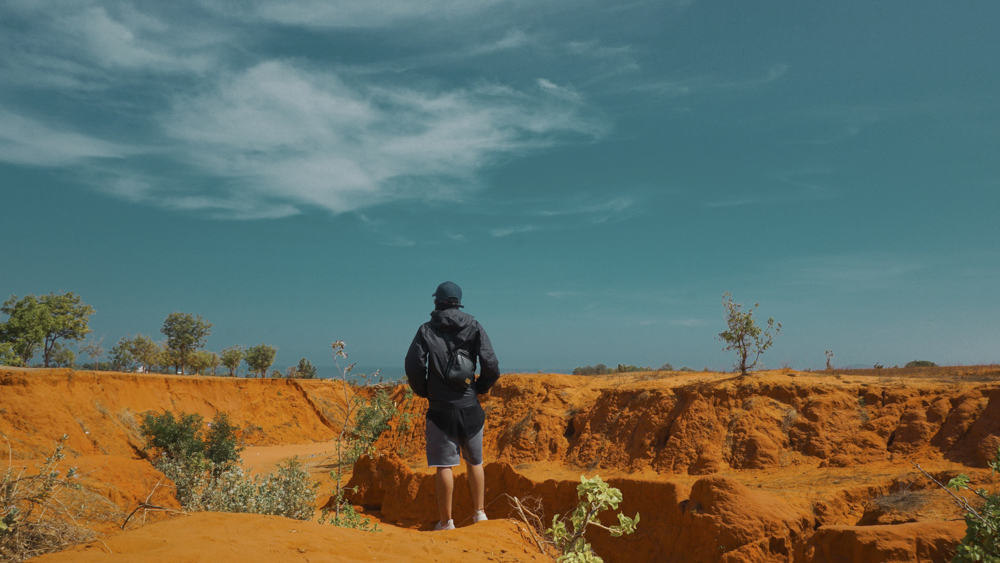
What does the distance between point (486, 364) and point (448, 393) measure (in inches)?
19.9

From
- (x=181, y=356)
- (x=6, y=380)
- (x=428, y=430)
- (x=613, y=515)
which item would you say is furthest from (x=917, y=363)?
(x=181, y=356)

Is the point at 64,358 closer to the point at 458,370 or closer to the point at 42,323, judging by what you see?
the point at 42,323

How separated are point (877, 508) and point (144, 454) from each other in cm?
2029

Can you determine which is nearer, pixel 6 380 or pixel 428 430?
pixel 428 430

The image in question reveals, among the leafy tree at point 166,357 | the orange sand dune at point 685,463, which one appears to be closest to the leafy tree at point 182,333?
the leafy tree at point 166,357

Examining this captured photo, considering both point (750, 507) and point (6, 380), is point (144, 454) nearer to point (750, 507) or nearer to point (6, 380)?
point (6, 380)

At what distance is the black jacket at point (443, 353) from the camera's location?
5.87 m

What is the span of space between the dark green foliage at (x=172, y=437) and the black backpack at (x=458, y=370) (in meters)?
14.3

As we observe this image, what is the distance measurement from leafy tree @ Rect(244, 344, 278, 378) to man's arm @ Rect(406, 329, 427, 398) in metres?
44.3

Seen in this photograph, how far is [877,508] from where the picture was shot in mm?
8047

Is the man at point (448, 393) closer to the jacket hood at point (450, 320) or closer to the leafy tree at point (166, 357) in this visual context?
the jacket hood at point (450, 320)

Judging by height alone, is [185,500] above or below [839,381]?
below

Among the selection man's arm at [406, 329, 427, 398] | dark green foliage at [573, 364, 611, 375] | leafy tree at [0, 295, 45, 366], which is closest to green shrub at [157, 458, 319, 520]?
man's arm at [406, 329, 427, 398]

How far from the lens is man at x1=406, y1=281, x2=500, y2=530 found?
19.2 feet
